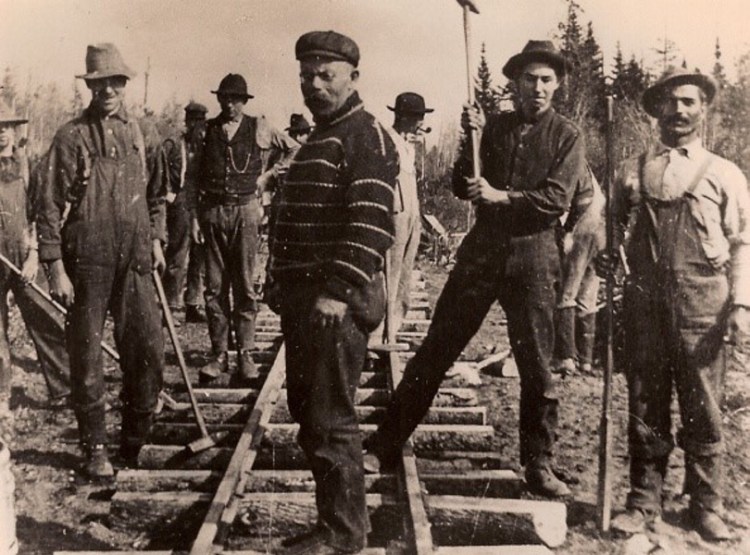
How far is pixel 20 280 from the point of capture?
5875 mm

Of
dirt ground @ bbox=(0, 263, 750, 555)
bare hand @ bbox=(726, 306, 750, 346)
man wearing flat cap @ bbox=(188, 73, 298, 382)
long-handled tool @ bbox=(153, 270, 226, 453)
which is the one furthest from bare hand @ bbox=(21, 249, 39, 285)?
bare hand @ bbox=(726, 306, 750, 346)

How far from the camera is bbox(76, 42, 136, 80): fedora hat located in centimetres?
464

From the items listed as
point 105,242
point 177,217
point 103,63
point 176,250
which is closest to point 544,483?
point 105,242

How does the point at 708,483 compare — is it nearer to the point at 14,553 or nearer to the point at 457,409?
the point at 457,409

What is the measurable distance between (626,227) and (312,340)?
178 cm

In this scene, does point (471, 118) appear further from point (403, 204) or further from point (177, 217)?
point (177, 217)

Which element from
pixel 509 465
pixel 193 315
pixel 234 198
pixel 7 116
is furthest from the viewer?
pixel 193 315

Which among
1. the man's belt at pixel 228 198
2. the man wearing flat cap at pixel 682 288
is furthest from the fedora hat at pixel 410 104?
the man wearing flat cap at pixel 682 288

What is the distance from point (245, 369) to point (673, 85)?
3.73 meters

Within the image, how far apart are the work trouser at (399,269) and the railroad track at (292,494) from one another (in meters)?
1.63

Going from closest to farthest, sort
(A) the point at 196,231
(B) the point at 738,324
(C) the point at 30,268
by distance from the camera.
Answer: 1. (B) the point at 738,324
2. (C) the point at 30,268
3. (A) the point at 196,231

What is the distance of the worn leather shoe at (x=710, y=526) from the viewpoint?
3.99 m

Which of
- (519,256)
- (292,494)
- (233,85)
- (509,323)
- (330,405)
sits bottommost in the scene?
(292,494)

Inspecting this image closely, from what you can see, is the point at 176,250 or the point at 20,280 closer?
the point at 20,280
